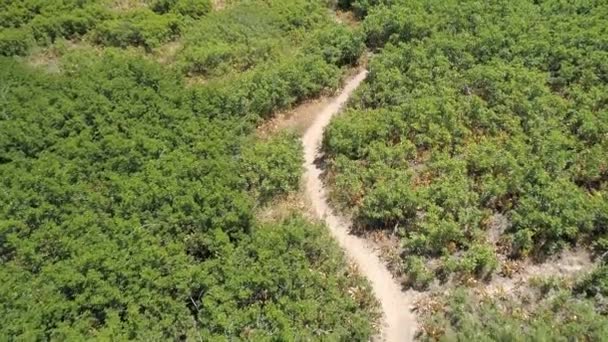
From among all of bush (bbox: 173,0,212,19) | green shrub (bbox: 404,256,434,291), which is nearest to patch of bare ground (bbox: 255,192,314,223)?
green shrub (bbox: 404,256,434,291)

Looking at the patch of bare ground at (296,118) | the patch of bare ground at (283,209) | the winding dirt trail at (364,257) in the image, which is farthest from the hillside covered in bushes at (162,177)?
the winding dirt trail at (364,257)

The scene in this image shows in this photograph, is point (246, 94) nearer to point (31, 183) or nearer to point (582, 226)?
point (31, 183)

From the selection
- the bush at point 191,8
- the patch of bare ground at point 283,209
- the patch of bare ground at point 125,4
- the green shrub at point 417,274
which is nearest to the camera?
the green shrub at point 417,274

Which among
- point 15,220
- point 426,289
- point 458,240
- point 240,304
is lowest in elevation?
point 15,220

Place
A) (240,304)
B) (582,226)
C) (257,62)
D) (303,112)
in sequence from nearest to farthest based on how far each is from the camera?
(240,304) → (582,226) → (303,112) → (257,62)

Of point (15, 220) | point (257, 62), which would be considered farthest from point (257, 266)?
point (257, 62)

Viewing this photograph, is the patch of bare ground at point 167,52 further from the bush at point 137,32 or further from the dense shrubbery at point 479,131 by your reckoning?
the dense shrubbery at point 479,131
